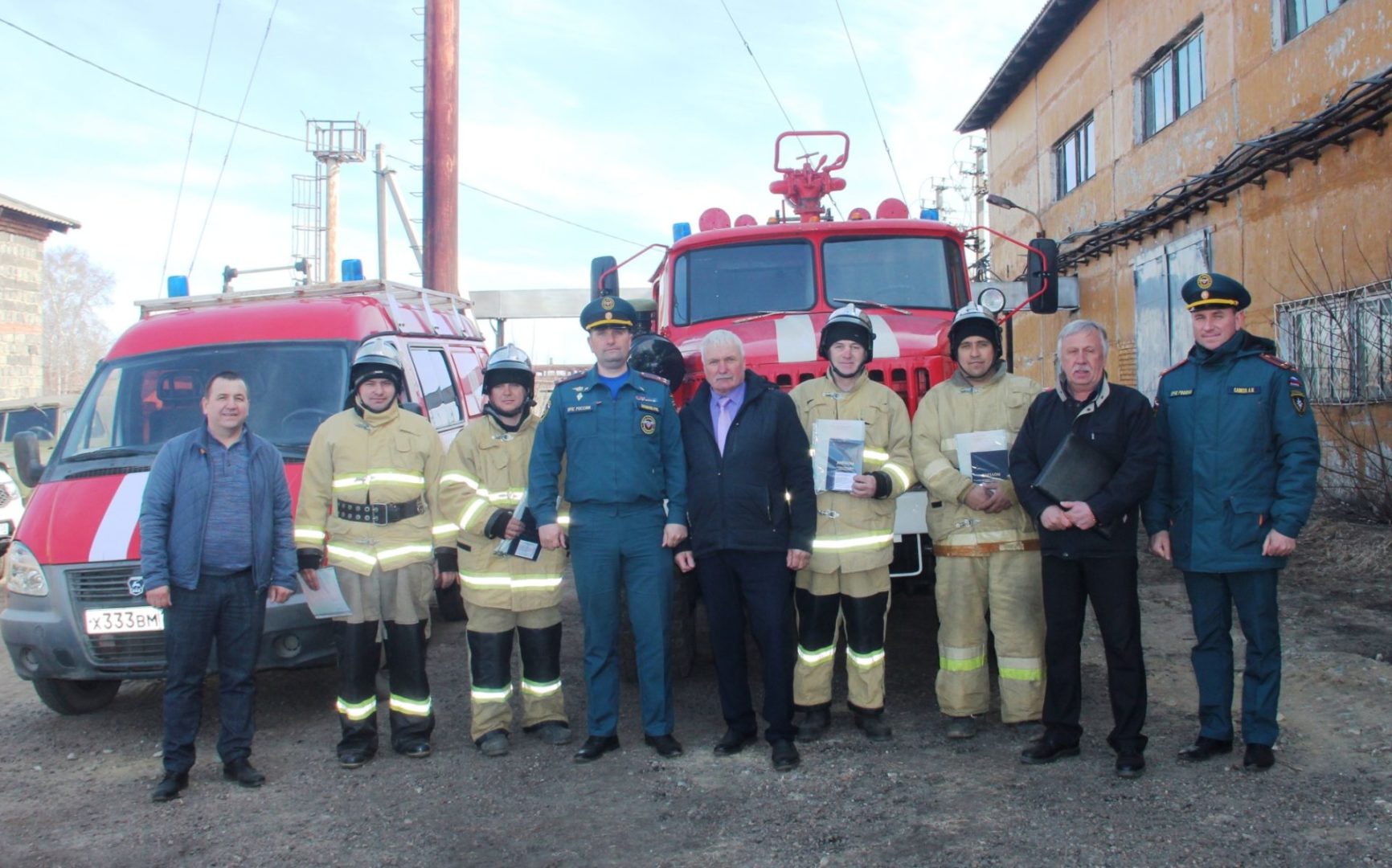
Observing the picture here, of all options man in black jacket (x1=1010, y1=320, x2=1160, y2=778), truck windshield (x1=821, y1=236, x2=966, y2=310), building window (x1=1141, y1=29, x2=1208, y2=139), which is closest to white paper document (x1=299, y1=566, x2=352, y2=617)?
man in black jacket (x1=1010, y1=320, x2=1160, y2=778)

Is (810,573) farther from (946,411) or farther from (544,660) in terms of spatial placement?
(544,660)

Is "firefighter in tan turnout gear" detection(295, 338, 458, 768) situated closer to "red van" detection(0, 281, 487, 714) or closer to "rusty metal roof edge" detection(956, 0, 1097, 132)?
"red van" detection(0, 281, 487, 714)

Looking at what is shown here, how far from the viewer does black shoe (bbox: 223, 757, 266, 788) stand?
4.81 metres

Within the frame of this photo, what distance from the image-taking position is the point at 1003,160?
2416cm

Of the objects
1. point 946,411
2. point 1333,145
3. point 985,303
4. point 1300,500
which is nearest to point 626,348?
point 946,411

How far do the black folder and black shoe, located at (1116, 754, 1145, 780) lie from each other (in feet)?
3.52

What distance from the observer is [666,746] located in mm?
5016

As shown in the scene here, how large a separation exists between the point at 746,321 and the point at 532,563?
2.43 m

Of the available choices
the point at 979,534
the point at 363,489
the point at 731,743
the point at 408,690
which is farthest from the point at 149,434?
the point at 979,534

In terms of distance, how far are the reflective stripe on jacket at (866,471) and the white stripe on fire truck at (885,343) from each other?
792 millimetres

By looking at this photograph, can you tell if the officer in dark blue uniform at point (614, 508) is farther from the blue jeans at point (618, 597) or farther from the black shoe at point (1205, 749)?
the black shoe at point (1205, 749)

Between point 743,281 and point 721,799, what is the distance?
375cm

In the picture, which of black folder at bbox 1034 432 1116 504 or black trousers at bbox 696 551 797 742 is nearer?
black folder at bbox 1034 432 1116 504

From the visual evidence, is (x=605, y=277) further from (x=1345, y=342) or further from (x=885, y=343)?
(x=1345, y=342)
